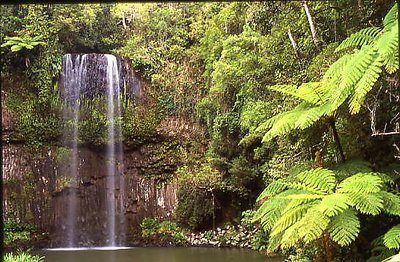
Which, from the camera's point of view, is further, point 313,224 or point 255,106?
point 255,106

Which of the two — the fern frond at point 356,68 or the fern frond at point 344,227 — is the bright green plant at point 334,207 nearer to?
the fern frond at point 344,227

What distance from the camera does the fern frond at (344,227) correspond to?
187 cm

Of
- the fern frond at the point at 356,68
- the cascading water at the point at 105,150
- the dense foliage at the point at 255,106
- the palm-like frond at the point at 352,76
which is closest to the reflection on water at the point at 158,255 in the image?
the dense foliage at the point at 255,106

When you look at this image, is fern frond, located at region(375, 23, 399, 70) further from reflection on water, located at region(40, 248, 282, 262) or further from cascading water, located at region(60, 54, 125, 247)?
cascading water, located at region(60, 54, 125, 247)

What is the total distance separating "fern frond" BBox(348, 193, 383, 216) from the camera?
187 centimetres

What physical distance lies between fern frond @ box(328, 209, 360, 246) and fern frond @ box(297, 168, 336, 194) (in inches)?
7.4

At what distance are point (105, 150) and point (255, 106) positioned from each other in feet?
13.8

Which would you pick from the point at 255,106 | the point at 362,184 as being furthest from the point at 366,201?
the point at 255,106

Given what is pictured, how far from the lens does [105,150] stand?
904 centimetres

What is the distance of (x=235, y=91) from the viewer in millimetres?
7453

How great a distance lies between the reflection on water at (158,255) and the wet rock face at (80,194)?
1088mm

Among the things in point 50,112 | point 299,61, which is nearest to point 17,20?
point 50,112

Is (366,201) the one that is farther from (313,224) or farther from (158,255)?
(158,255)

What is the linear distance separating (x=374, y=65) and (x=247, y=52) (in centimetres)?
465
